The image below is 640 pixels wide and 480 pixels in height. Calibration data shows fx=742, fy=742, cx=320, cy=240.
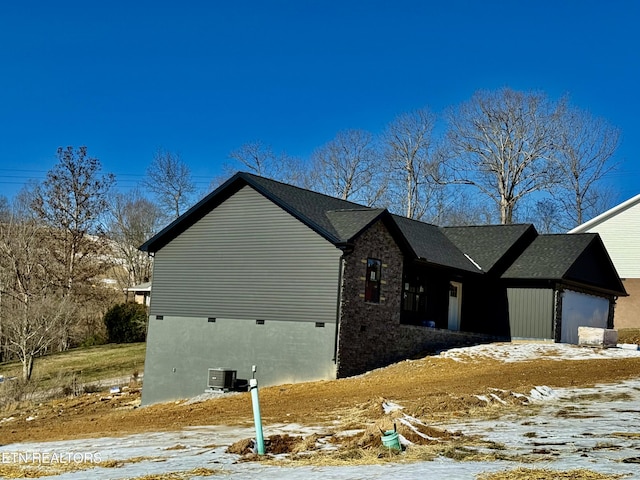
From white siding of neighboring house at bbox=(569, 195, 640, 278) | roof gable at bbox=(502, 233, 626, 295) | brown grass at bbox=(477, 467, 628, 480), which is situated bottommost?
brown grass at bbox=(477, 467, 628, 480)

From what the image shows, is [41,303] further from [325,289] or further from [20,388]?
[325,289]

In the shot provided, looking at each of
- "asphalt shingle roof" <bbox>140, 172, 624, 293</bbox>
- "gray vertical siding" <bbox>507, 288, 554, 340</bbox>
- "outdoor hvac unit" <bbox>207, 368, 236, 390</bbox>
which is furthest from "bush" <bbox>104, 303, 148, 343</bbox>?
"gray vertical siding" <bbox>507, 288, 554, 340</bbox>

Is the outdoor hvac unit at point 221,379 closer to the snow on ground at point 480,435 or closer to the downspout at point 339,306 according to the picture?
the downspout at point 339,306

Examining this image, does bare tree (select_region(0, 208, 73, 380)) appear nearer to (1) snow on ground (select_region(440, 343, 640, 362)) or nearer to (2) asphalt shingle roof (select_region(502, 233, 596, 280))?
(1) snow on ground (select_region(440, 343, 640, 362))

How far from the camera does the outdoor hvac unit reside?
78.7 feet

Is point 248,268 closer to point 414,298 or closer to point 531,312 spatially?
point 414,298

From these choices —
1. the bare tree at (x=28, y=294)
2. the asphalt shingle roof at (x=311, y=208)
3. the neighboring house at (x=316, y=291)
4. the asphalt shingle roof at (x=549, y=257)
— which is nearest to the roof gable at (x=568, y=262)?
the asphalt shingle roof at (x=549, y=257)

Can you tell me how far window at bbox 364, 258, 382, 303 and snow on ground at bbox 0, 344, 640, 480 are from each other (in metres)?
9.11

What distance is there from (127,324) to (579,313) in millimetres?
26526

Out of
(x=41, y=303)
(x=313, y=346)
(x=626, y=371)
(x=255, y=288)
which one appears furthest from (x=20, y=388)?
(x=626, y=371)

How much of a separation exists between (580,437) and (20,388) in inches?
978

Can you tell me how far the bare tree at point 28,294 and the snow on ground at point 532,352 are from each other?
60.6 ft

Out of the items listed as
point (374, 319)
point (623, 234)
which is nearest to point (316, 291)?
point (374, 319)

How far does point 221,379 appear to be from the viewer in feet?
78.7
